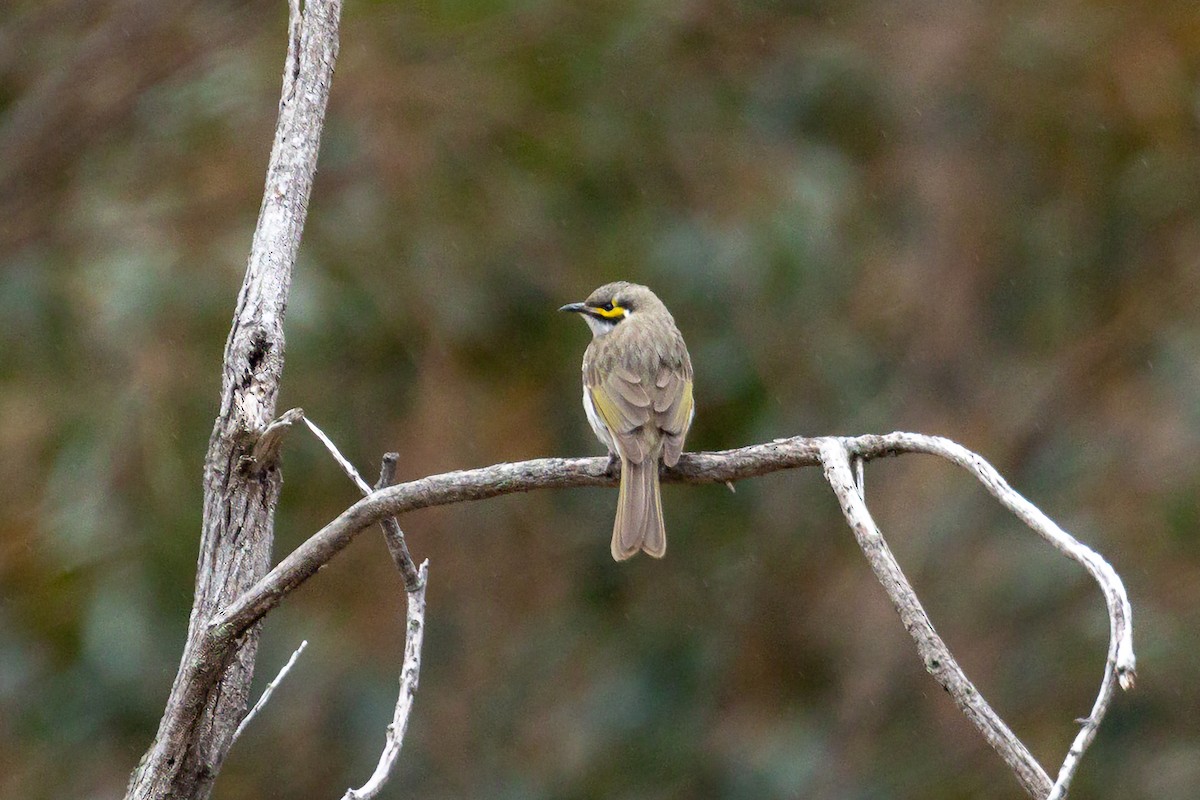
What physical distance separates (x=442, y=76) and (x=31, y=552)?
3.19 m

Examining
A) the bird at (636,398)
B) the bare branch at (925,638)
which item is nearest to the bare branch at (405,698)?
the bare branch at (925,638)

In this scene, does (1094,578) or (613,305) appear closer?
(1094,578)

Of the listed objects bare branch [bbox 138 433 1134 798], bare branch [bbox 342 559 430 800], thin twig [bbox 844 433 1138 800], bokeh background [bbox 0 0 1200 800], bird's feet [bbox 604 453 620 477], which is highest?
thin twig [bbox 844 433 1138 800]

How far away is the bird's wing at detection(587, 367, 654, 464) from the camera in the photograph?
15.1ft

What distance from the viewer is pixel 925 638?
2.22 meters

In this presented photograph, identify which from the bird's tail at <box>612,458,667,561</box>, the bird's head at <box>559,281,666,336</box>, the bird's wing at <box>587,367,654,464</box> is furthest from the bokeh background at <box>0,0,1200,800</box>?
the bird's tail at <box>612,458,667,561</box>

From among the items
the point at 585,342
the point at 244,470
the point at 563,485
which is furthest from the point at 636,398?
the point at 585,342

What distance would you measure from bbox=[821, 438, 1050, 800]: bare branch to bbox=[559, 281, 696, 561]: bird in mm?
1433

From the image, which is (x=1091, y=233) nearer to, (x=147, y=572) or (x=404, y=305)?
(x=404, y=305)

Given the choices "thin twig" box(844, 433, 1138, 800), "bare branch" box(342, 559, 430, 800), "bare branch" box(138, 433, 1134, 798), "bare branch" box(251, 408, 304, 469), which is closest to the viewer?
"thin twig" box(844, 433, 1138, 800)

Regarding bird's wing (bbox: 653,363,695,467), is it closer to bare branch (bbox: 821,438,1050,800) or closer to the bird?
the bird

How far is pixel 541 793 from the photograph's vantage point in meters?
8.30

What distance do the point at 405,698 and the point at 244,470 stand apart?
21.2 inches

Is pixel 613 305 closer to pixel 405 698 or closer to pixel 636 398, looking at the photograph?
pixel 636 398
